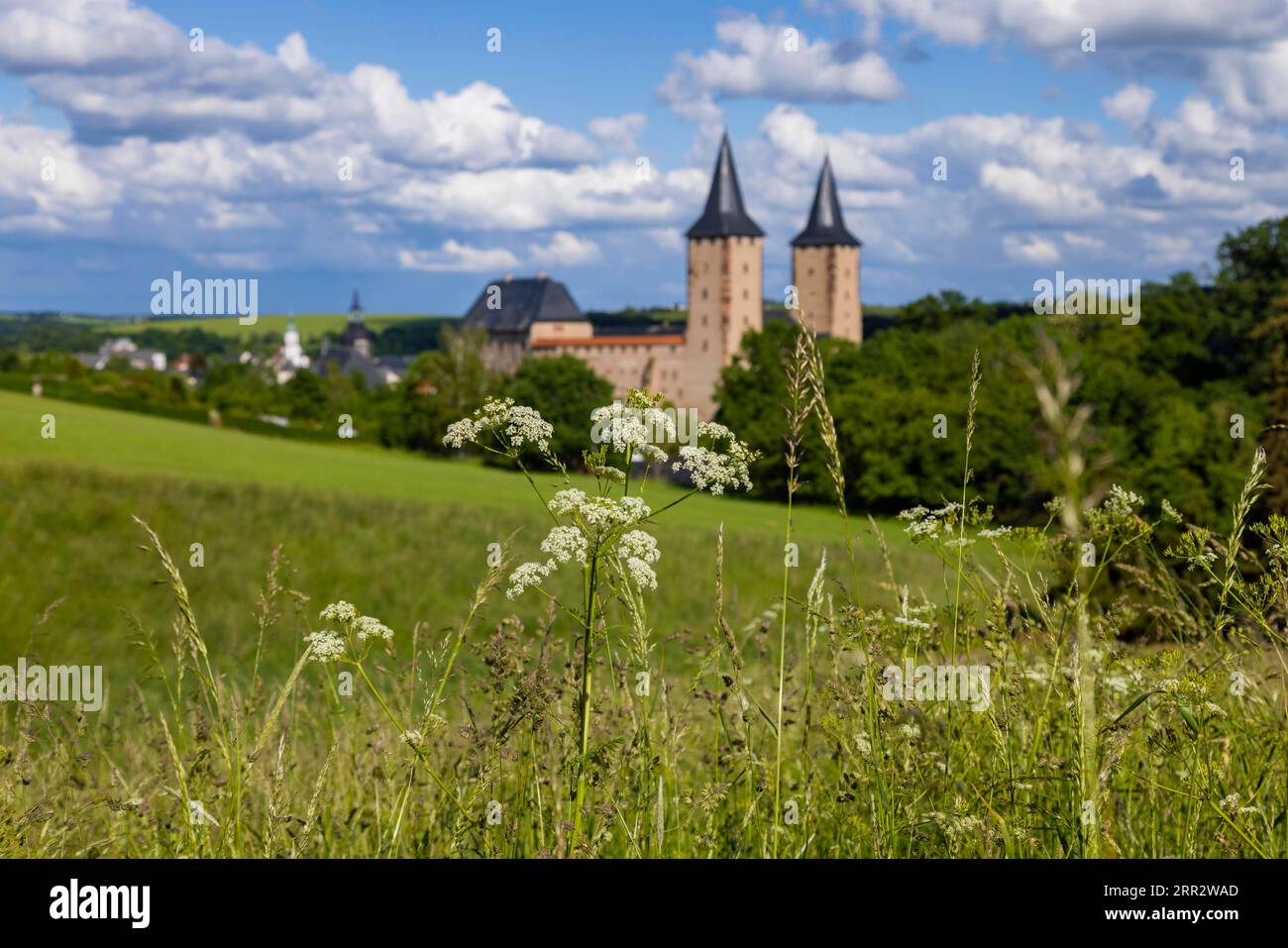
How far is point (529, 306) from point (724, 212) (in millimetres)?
24034

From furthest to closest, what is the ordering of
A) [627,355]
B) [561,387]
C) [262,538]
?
[627,355], [561,387], [262,538]


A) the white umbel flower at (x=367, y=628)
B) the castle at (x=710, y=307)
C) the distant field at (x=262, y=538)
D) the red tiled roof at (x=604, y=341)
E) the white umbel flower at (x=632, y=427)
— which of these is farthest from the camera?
the red tiled roof at (x=604, y=341)

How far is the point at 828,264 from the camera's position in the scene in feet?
405

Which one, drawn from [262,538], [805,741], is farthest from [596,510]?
[262,538]

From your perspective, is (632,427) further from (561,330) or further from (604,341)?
(561,330)

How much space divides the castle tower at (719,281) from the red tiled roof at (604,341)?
108 inches

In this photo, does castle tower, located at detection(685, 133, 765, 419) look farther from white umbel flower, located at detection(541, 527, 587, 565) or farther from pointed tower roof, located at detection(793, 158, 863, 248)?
white umbel flower, located at detection(541, 527, 587, 565)

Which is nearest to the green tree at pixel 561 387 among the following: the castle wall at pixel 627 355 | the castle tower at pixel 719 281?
the castle wall at pixel 627 355

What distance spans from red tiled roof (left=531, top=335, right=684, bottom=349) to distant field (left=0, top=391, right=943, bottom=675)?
3016 inches

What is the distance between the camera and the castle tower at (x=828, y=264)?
123 meters

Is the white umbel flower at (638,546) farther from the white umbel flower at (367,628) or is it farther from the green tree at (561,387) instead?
the green tree at (561,387)

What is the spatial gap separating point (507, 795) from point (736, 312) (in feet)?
380
